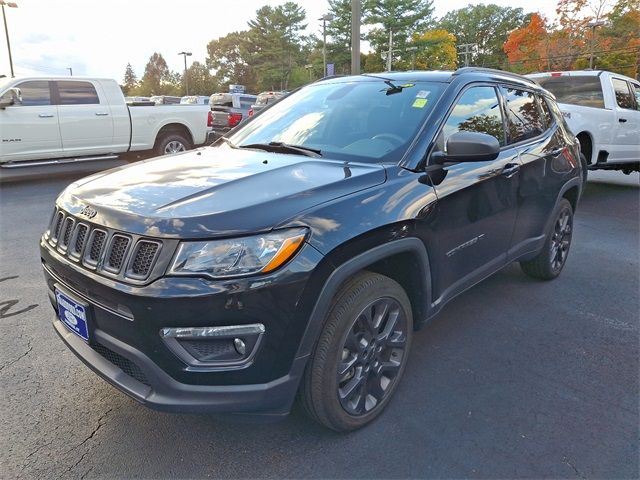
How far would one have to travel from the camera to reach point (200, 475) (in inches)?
85.4

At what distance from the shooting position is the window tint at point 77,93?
9242mm

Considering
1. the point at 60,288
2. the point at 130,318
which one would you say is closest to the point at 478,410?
the point at 130,318

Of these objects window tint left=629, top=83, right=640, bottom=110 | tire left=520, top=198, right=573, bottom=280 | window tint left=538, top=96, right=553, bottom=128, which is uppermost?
window tint left=629, top=83, right=640, bottom=110

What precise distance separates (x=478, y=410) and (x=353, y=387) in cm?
77

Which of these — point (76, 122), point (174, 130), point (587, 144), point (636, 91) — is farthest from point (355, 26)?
point (76, 122)

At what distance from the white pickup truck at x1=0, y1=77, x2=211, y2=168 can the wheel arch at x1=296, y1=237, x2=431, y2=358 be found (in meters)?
8.74

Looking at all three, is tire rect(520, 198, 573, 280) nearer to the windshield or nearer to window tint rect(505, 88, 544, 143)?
window tint rect(505, 88, 544, 143)

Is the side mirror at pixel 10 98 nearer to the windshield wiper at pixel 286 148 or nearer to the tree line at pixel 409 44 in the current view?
the windshield wiper at pixel 286 148

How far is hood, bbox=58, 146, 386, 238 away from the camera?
6.44ft

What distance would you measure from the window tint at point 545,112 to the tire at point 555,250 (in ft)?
2.27

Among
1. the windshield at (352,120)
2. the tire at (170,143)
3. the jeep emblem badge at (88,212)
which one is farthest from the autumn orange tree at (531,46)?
the jeep emblem badge at (88,212)

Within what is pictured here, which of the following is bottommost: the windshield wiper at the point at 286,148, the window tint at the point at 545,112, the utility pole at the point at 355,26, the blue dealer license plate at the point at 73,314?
the blue dealer license plate at the point at 73,314

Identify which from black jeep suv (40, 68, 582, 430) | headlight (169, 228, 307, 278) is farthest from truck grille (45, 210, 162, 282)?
headlight (169, 228, 307, 278)

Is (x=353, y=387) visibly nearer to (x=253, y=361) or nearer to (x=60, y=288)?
(x=253, y=361)
